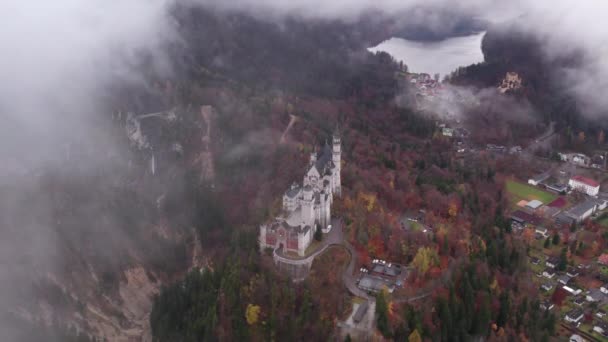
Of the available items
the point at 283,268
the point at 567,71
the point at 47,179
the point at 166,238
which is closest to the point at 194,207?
the point at 166,238

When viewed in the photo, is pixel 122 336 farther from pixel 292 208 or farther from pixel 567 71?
pixel 567 71

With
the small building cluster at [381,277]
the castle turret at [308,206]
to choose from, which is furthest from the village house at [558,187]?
the castle turret at [308,206]

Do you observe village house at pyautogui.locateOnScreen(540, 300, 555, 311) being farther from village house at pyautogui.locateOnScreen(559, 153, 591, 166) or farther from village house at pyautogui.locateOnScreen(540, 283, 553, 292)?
village house at pyautogui.locateOnScreen(559, 153, 591, 166)

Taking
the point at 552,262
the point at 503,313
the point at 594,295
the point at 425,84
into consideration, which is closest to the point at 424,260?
the point at 503,313

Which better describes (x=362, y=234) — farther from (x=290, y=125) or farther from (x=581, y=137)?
(x=581, y=137)

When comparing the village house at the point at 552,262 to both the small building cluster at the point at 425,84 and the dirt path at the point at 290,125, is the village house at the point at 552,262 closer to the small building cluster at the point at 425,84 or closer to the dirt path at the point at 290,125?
the dirt path at the point at 290,125
